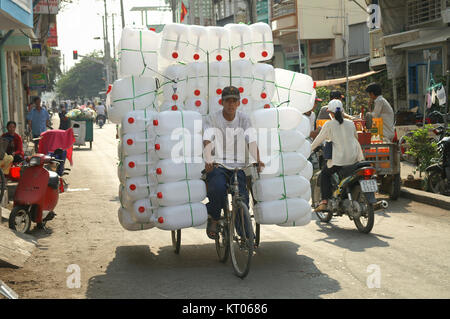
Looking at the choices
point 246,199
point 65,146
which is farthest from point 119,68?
point 65,146

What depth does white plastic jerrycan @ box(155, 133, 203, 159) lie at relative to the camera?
6.93 metres

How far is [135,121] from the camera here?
7.50 meters

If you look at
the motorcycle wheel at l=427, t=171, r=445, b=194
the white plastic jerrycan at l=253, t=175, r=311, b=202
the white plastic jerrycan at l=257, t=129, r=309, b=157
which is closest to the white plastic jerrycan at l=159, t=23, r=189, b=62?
the white plastic jerrycan at l=257, t=129, r=309, b=157

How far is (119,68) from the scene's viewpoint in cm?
791

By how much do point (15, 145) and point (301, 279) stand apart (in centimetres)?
939

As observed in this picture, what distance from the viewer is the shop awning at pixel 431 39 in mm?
21703

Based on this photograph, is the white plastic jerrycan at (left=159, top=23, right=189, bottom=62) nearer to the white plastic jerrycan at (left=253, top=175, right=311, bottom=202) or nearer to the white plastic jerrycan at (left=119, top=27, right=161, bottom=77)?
the white plastic jerrycan at (left=119, top=27, right=161, bottom=77)

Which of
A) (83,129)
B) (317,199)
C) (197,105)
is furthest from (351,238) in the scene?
(83,129)

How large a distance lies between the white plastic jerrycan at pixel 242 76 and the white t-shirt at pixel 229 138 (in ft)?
2.64

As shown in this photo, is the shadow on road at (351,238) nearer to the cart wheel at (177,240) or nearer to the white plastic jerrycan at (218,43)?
the cart wheel at (177,240)

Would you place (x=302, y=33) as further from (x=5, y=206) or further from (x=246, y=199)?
(x=246, y=199)

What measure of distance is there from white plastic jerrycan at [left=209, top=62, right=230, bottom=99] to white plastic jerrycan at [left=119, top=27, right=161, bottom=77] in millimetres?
668

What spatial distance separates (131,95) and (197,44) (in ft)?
3.12

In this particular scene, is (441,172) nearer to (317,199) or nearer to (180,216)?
(317,199)
